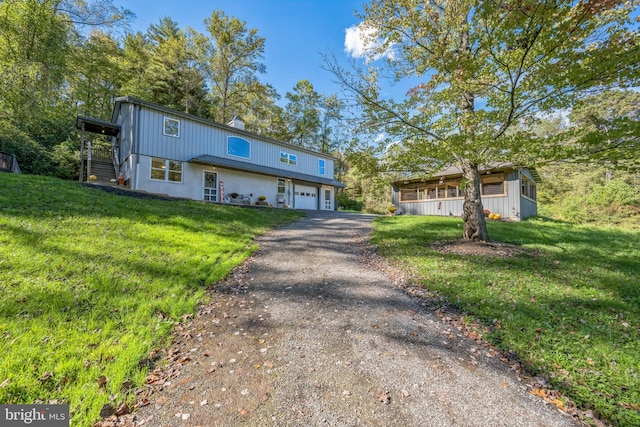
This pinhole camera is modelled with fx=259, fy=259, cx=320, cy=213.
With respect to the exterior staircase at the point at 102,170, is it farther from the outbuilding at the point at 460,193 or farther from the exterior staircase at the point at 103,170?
the outbuilding at the point at 460,193

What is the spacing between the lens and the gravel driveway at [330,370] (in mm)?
2094

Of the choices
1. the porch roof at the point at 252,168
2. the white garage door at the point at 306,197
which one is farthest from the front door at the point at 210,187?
the white garage door at the point at 306,197

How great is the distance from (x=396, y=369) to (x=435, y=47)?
7.25 m

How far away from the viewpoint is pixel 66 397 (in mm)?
2111

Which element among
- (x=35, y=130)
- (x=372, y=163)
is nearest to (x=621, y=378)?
(x=372, y=163)

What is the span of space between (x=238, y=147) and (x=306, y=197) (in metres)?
6.38

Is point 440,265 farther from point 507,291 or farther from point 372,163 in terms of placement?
point 372,163

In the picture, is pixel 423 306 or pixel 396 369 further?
pixel 423 306

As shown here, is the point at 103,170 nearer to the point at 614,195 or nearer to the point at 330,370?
the point at 330,370

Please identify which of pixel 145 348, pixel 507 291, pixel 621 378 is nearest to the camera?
pixel 621 378

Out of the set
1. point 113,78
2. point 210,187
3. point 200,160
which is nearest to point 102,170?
point 210,187

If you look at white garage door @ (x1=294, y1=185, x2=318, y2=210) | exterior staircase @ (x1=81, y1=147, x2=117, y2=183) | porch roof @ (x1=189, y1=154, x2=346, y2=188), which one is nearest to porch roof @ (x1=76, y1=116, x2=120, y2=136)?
exterior staircase @ (x1=81, y1=147, x2=117, y2=183)

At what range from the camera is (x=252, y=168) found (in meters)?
16.2

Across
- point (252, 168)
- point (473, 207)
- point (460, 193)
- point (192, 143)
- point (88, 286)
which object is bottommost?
point (88, 286)
